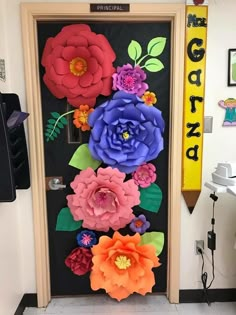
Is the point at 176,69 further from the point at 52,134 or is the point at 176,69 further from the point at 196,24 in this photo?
the point at 52,134

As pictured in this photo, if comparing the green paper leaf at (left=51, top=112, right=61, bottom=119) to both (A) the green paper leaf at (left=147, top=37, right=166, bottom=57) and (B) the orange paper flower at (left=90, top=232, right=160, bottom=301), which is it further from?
(B) the orange paper flower at (left=90, top=232, right=160, bottom=301)

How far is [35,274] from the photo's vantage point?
6.66ft

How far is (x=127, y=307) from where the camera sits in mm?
2025

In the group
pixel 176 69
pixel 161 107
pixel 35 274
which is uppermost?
pixel 176 69

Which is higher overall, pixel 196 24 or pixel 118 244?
pixel 196 24

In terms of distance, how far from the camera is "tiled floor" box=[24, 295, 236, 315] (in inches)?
78.0

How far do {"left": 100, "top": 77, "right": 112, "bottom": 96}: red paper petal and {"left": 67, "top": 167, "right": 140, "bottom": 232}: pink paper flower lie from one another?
514 millimetres

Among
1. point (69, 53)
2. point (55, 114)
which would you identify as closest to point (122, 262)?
point (55, 114)

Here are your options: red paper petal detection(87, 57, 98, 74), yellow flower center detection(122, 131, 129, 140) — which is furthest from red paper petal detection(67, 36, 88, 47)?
yellow flower center detection(122, 131, 129, 140)

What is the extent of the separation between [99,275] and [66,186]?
0.67 meters

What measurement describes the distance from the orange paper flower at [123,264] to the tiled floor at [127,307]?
0.66ft

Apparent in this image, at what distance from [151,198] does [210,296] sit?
902mm

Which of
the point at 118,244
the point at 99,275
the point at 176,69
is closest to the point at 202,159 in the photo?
the point at 176,69

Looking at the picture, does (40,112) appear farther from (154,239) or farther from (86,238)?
(154,239)
